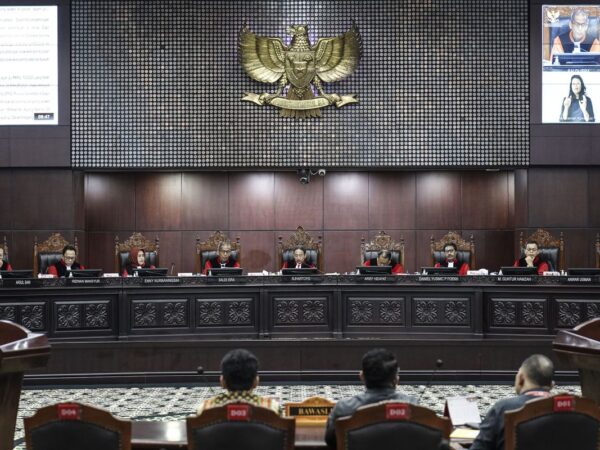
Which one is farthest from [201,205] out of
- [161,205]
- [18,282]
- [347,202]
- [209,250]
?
[18,282]

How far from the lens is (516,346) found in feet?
23.9

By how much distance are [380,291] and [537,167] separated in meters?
4.37

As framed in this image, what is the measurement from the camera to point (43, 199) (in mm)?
10508

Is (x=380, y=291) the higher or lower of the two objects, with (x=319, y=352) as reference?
higher

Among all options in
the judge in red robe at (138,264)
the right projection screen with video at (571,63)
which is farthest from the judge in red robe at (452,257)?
the judge in red robe at (138,264)

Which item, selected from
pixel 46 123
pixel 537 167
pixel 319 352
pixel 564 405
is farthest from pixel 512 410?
pixel 46 123

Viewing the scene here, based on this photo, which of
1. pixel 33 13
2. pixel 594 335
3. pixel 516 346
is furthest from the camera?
pixel 33 13

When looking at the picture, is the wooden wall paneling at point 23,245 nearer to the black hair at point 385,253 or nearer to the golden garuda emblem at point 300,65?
the golden garuda emblem at point 300,65

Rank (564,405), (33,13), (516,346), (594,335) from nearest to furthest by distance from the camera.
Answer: (564,405) < (594,335) < (516,346) < (33,13)

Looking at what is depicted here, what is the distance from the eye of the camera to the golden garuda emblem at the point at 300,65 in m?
10.5

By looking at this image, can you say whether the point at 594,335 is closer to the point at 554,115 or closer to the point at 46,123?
the point at 554,115

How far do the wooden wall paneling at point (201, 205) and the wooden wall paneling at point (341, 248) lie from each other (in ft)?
5.55

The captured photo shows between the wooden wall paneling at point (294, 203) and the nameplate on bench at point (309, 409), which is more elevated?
the wooden wall paneling at point (294, 203)

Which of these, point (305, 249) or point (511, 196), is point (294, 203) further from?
point (511, 196)
